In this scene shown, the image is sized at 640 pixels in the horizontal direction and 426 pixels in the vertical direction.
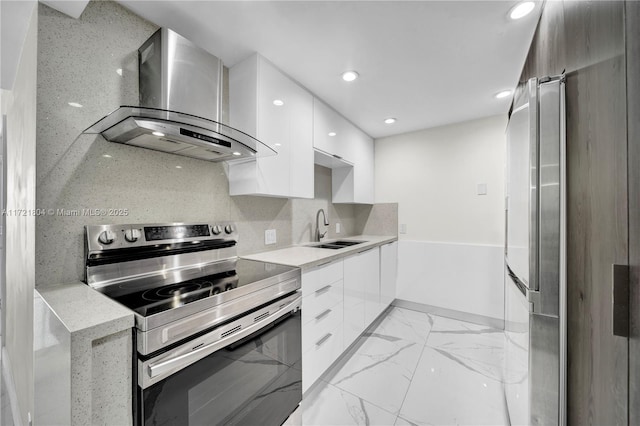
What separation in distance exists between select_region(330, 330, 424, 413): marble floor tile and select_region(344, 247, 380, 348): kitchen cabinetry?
16cm

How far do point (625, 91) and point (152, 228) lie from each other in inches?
69.1

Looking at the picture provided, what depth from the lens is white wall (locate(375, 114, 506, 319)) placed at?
8.75 ft

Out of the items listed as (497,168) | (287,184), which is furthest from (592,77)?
(497,168)

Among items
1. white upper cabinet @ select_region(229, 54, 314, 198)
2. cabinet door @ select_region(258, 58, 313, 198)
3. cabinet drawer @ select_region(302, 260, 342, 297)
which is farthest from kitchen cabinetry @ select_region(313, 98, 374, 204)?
cabinet drawer @ select_region(302, 260, 342, 297)

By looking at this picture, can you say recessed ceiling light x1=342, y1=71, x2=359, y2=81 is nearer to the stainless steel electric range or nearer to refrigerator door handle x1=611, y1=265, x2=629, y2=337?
the stainless steel electric range

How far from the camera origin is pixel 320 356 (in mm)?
1630

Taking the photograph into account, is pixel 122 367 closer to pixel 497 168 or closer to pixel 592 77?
pixel 592 77

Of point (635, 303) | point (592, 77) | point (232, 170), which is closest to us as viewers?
point (635, 303)

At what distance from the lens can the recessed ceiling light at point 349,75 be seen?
185 cm

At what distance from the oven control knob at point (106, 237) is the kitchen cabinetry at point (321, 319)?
0.96 meters

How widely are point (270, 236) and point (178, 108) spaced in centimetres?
114

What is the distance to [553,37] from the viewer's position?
107cm

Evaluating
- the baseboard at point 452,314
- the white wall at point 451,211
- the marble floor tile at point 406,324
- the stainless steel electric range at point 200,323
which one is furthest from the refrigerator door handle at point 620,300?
the baseboard at point 452,314

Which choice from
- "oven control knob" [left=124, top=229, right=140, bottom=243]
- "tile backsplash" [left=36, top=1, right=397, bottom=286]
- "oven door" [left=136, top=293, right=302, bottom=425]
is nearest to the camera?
"oven door" [left=136, top=293, right=302, bottom=425]
